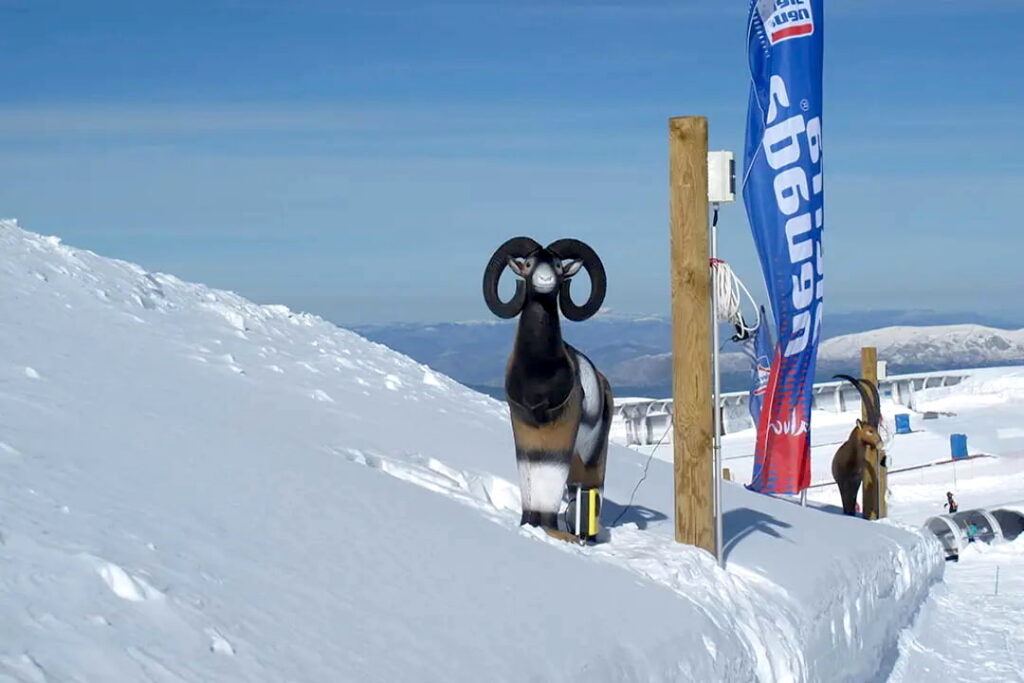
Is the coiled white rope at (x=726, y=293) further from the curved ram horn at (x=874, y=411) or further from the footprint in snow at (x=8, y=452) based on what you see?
the curved ram horn at (x=874, y=411)

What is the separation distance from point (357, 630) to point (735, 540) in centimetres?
562

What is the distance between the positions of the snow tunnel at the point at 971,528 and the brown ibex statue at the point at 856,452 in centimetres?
109

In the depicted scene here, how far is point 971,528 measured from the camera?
17.5 meters

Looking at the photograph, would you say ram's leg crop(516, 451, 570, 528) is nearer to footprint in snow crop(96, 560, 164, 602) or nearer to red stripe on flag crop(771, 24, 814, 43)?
footprint in snow crop(96, 560, 164, 602)

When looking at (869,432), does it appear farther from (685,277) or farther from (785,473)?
(685,277)

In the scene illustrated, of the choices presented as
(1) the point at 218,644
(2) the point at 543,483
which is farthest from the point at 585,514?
(1) the point at 218,644

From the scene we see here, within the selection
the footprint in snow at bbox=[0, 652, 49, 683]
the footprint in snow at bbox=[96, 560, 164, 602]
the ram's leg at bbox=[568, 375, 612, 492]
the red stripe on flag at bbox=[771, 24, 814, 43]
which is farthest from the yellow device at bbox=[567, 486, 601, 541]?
the red stripe on flag at bbox=[771, 24, 814, 43]

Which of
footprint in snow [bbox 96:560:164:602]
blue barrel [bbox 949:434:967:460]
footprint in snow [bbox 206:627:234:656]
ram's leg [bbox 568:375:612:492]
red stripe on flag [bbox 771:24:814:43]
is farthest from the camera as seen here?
→ blue barrel [bbox 949:434:967:460]

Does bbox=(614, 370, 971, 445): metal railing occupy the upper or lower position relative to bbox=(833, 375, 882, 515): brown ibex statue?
lower

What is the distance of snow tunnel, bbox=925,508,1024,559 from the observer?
17.3 meters

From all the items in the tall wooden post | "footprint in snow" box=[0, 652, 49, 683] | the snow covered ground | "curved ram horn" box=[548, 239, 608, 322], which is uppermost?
"curved ram horn" box=[548, 239, 608, 322]

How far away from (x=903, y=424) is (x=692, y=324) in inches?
934

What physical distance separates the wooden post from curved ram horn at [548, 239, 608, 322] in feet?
2.20

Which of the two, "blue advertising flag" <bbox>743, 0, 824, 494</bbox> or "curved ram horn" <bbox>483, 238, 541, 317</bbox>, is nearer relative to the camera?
"curved ram horn" <bbox>483, 238, 541, 317</bbox>
